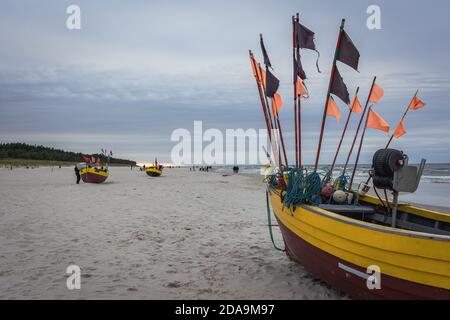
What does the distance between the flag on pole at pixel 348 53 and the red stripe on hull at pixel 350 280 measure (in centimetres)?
278

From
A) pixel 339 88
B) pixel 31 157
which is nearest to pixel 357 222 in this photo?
pixel 339 88

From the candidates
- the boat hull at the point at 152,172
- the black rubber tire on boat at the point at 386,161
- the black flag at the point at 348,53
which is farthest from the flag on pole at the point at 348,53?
the boat hull at the point at 152,172

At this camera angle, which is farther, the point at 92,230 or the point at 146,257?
the point at 92,230

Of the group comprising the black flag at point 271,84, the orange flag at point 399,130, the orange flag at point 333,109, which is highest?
the black flag at point 271,84

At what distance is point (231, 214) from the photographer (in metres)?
12.5

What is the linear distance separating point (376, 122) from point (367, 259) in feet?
13.6

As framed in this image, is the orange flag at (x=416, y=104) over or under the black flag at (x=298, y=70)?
under

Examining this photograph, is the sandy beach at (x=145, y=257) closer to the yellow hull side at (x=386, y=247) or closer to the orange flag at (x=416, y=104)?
the yellow hull side at (x=386, y=247)

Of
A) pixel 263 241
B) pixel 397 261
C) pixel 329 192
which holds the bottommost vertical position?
pixel 263 241

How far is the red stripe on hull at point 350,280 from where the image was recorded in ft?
12.5
